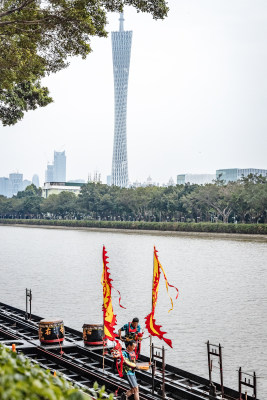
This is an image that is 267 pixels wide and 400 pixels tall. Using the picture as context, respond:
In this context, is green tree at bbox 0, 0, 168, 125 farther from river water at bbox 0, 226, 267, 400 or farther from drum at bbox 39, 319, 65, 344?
river water at bbox 0, 226, 267, 400

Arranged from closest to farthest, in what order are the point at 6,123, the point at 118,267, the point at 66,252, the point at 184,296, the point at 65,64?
the point at 65,64, the point at 6,123, the point at 184,296, the point at 118,267, the point at 66,252

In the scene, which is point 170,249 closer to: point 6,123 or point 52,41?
point 6,123

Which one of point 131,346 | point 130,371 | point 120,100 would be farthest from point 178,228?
point 120,100

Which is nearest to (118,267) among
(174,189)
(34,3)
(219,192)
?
(34,3)

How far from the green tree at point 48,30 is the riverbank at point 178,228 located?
5514cm

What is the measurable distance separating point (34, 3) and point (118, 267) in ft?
94.4

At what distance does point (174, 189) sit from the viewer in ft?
302

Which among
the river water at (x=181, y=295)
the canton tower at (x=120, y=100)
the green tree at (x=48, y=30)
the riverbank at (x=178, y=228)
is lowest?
the river water at (x=181, y=295)

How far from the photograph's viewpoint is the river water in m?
17.3

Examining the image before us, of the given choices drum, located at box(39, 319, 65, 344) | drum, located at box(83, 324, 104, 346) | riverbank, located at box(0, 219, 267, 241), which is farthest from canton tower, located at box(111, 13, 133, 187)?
drum, located at box(83, 324, 104, 346)

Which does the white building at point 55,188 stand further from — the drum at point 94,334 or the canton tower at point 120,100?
the drum at point 94,334

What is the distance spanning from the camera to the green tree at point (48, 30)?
1318 cm

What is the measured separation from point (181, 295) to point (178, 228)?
54.0m

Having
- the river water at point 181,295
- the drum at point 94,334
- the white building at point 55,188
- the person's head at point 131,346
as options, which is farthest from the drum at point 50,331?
the white building at point 55,188
